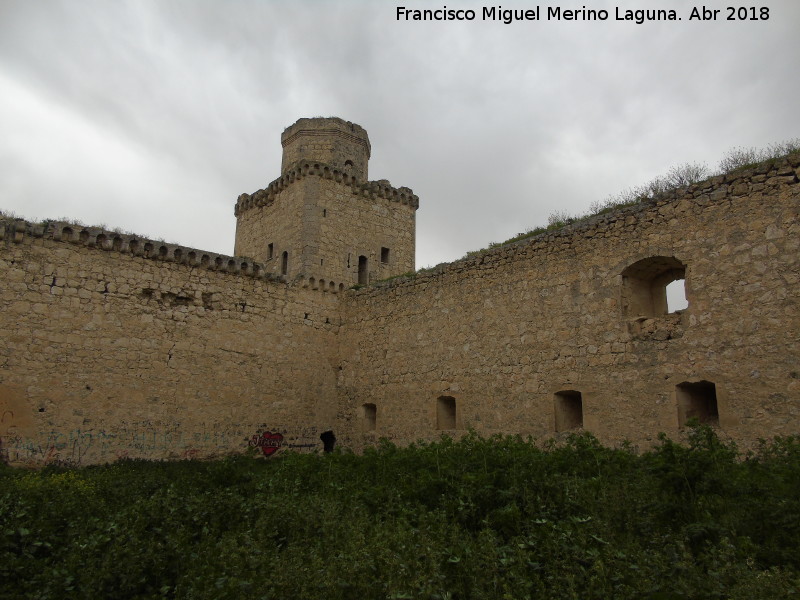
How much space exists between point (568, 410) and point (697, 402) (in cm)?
237

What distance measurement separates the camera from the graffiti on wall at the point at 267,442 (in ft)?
48.8

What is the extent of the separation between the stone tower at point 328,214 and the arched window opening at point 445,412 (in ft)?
18.9

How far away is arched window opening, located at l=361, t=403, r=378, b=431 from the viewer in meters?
15.8

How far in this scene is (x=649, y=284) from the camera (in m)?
11.3

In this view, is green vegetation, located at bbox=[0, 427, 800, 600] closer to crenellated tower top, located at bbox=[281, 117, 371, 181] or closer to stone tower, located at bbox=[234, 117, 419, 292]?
stone tower, located at bbox=[234, 117, 419, 292]

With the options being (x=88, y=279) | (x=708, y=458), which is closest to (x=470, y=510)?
(x=708, y=458)

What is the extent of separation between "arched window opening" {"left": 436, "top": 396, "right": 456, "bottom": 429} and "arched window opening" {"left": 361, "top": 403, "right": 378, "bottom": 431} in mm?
2449

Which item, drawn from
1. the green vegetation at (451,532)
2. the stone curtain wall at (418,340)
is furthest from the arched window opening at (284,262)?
the green vegetation at (451,532)

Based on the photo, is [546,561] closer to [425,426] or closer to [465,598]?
[465,598]

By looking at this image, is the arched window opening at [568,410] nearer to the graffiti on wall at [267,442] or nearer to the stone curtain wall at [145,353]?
the stone curtain wall at [145,353]

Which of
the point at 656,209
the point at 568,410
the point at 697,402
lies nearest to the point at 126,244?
the point at 568,410

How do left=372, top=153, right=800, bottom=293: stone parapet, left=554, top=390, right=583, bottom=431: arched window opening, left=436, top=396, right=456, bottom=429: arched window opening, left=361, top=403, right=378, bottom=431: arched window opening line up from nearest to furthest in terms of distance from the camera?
left=372, top=153, right=800, bottom=293: stone parapet, left=554, top=390, right=583, bottom=431: arched window opening, left=436, top=396, right=456, bottom=429: arched window opening, left=361, top=403, right=378, bottom=431: arched window opening

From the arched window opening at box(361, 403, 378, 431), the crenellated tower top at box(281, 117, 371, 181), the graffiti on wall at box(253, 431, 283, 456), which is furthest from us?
the crenellated tower top at box(281, 117, 371, 181)

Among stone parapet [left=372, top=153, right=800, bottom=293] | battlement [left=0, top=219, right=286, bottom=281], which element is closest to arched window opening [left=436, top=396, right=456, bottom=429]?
stone parapet [left=372, top=153, right=800, bottom=293]
